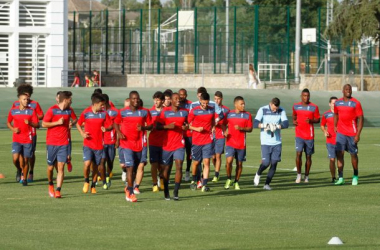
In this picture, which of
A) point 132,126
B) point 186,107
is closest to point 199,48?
point 186,107

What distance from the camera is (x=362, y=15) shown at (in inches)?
2210

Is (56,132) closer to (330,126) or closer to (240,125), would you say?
(240,125)

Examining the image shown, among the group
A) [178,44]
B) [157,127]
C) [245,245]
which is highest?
[178,44]

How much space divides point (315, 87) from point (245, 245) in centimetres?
4751

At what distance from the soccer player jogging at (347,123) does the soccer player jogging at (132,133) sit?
5.17 m

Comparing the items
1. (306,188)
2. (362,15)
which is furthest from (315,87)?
(306,188)

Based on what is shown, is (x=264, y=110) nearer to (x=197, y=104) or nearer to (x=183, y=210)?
(x=197, y=104)

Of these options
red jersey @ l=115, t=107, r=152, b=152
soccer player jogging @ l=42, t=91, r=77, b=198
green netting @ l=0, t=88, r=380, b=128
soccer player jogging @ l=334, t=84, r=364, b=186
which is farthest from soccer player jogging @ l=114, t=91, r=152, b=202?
green netting @ l=0, t=88, r=380, b=128

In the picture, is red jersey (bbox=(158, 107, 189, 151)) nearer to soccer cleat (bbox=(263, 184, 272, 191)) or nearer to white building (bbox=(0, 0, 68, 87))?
soccer cleat (bbox=(263, 184, 272, 191))

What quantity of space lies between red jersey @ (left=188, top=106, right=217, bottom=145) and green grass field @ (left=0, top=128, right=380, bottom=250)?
1.08 m

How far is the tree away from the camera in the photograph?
55844 mm

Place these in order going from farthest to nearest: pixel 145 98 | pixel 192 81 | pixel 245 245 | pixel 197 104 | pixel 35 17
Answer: pixel 192 81 < pixel 35 17 < pixel 145 98 < pixel 197 104 < pixel 245 245

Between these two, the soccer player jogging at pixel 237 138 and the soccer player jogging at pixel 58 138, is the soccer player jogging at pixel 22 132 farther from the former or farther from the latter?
the soccer player jogging at pixel 237 138

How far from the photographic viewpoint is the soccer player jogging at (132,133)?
16.6 meters
